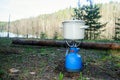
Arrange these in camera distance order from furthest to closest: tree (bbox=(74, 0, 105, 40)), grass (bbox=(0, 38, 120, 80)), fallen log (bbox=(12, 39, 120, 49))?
1. tree (bbox=(74, 0, 105, 40))
2. fallen log (bbox=(12, 39, 120, 49))
3. grass (bbox=(0, 38, 120, 80))

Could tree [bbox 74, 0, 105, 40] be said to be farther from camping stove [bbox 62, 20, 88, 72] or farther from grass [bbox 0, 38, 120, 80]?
camping stove [bbox 62, 20, 88, 72]

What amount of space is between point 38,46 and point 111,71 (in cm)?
426

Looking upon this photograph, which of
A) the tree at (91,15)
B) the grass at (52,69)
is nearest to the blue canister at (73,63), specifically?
the grass at (52,69)

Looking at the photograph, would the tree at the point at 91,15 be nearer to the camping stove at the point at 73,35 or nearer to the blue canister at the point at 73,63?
the camping stove at the point at 73,35

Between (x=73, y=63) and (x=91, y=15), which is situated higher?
(x=91, y=15)

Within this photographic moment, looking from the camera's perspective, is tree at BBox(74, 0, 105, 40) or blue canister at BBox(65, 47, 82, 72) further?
tree at BBox(74, 0, 105, 40)

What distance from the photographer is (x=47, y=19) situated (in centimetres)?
9344

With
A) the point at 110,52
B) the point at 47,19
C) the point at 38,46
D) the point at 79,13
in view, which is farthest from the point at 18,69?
the point at 47,19

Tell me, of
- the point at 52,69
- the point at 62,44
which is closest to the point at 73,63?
the point at 52,69

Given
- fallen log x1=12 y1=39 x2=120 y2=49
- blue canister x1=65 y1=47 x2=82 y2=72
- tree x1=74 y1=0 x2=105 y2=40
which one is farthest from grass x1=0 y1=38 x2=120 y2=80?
tree x1=74 y1=0 x2=105 y2=40

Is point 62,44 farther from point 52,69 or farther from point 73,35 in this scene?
point 73,35

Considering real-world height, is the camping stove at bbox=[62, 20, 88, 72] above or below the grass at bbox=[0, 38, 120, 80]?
above

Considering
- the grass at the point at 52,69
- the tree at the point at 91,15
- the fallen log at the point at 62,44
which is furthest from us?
the tree at the point at 91,15

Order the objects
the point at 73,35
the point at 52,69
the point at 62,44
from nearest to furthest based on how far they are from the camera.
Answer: the point at 73,35
the point at 52,69
the point at 62,44
